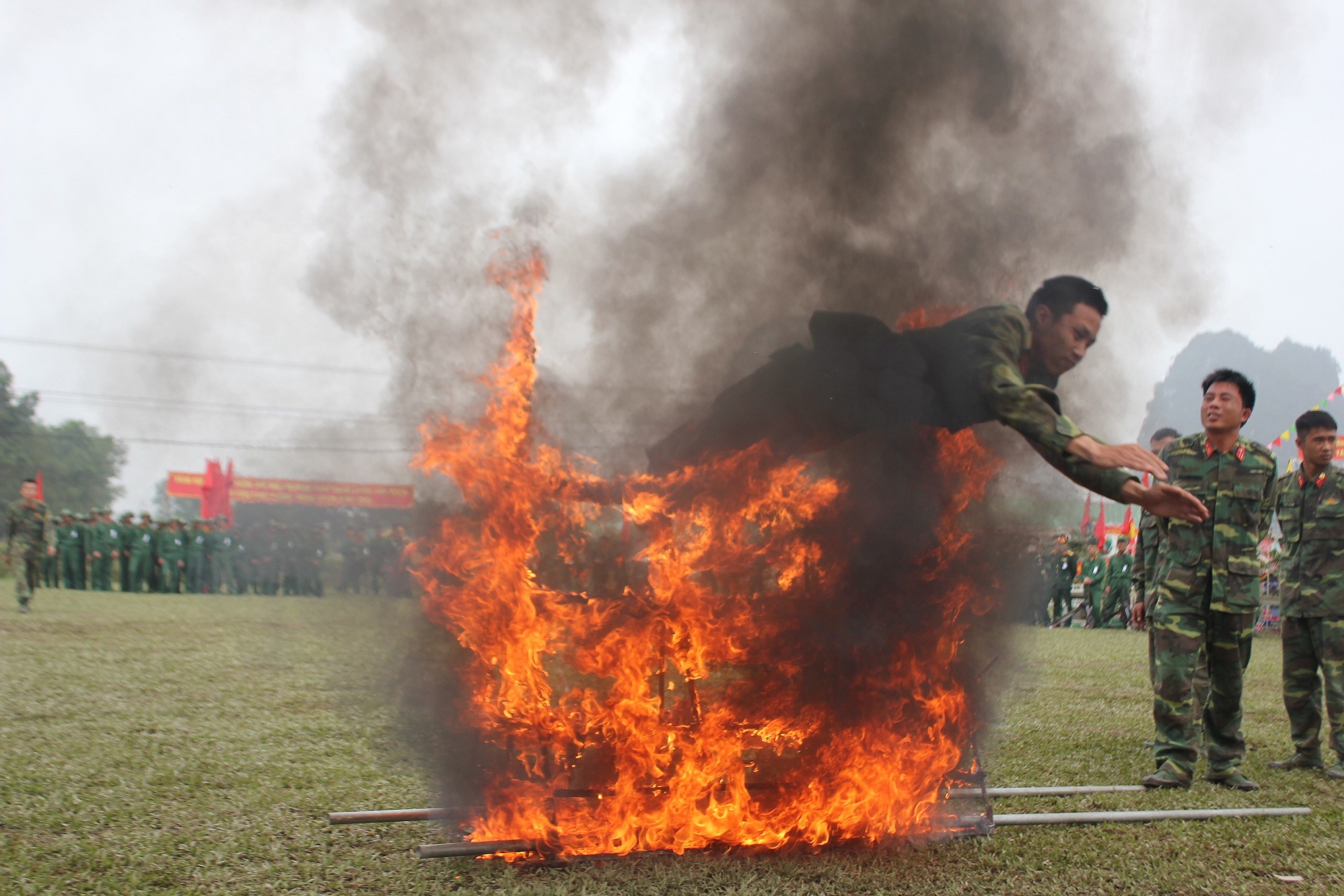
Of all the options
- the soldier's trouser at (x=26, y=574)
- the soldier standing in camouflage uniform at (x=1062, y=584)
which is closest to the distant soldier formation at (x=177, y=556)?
the soldier's trouser at (x=26, y=574)

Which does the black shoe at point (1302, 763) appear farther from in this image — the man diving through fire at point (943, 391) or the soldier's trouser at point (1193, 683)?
the man diving through fire at point (943, 391)

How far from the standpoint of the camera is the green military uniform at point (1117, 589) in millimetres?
20031

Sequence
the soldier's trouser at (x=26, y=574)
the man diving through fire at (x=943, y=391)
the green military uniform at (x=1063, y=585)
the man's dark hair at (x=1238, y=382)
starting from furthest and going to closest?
the green military uniform at (x=1063, y=585) < the soldier's trouser at (x=26, y=574) < the man's dark hair at (x=1238, y=382) < the man diving through fire at (x=943, y=391)

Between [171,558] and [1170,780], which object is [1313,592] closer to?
[1170,780]

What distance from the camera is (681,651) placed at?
413cm

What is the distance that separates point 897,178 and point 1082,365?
5.76 feet

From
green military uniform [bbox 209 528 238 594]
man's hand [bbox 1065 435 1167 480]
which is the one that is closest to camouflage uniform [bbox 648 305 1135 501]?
man's hand [bbox 1065 435 1167 480]

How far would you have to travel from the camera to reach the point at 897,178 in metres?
4.95

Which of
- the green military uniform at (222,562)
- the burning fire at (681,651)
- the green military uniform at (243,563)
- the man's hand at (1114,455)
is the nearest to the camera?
the man's hand at (1114,455)

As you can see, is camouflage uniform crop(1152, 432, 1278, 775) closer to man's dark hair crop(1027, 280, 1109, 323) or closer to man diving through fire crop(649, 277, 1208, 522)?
man diving through fire crop(649, 277, 1208, 522)

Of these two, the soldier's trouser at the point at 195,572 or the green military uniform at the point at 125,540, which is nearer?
the green military uniform at the point at 125,540

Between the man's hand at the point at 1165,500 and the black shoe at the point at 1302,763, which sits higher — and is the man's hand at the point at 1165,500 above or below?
above

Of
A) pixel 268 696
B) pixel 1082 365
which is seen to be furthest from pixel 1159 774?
pixel 268 696

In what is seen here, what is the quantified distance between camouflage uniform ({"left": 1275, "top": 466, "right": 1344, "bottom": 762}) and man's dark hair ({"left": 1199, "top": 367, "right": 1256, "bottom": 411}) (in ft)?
4.65
